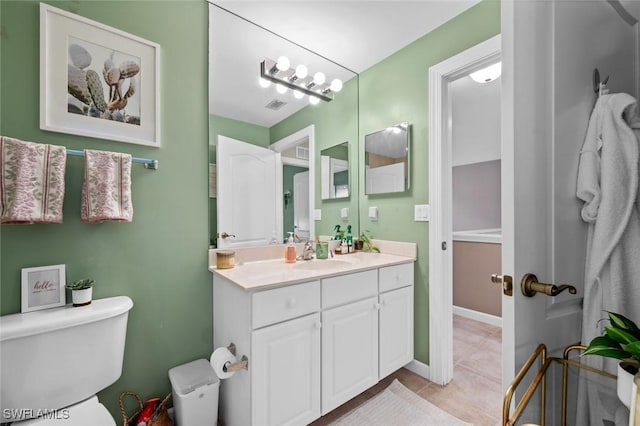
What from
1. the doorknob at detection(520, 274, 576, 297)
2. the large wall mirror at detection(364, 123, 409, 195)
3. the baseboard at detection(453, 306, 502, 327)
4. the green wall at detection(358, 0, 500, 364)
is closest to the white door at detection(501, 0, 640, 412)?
the doorknob at detection(520, 274, 576, 297)

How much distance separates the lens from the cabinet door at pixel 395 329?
5.53 ft

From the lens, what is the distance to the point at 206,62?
156cm

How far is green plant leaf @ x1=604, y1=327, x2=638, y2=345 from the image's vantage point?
53 cm

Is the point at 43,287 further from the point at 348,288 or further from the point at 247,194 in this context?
the point at 348,288

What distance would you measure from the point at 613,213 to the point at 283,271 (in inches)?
51.0

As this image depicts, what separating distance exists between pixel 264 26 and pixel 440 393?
2618 mm

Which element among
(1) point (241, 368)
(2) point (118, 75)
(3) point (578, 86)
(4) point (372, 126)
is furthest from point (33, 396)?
(4) point (372, 126)

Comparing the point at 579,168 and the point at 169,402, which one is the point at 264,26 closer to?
the point at 579,168

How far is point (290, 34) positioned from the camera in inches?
71.7

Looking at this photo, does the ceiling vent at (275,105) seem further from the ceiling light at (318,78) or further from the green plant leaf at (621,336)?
the green plant leaf at (621,336)

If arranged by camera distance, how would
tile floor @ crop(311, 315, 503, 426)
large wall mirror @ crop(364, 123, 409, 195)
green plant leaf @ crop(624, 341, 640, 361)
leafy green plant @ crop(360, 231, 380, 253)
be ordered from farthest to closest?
leafy green plant @ crop(360, 231, 380, 253) → large wall mirror @ crop(364, 123, 409, 195) → tile floor @ crop(311, 315, 503, 426) → green plant leaf @ crop(624, 341, 640, 361)

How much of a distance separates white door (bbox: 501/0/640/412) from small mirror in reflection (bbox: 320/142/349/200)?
5.27 feet

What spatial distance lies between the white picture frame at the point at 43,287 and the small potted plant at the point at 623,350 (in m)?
1.76

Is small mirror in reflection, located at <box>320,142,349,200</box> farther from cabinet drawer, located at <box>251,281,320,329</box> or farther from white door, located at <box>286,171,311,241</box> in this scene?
cabinet drawer, located at <box>251,281,320,329</box>
